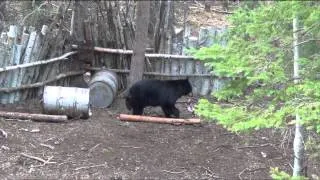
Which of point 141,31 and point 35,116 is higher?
point 141,31

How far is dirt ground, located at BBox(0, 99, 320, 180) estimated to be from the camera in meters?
6.86

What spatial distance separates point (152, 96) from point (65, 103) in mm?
1486

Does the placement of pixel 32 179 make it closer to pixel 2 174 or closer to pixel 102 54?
pixel 2 174

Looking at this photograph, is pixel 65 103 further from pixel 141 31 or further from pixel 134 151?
pixel 141 31

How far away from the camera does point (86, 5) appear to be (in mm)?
11070

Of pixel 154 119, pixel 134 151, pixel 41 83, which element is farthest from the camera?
pixel 41 83

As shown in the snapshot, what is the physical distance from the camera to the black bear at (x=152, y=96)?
9281 millimetres

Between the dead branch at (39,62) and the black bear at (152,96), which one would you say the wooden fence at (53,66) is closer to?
the dead branch at (39,62)

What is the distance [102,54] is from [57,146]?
3.49m

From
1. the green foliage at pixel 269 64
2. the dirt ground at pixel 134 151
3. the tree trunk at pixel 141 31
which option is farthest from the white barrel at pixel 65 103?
the green foliage at pixel 269 64

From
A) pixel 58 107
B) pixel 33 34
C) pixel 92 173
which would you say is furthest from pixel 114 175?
pixel 33 34

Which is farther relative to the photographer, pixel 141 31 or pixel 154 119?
pixel 141 31

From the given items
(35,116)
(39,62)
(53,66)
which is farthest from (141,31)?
(35,116)

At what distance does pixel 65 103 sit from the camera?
28.3 feet
